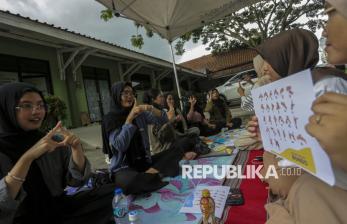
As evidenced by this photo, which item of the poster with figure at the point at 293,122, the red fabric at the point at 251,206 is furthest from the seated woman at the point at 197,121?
the poster with figure at the point at 293,122

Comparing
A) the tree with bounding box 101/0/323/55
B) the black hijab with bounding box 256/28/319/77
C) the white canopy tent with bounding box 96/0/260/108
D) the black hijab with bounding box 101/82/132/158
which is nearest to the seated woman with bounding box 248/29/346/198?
the black hijab with bounding box 256/28/319/77

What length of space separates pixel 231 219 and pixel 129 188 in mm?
1087

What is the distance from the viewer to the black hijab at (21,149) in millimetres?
1802

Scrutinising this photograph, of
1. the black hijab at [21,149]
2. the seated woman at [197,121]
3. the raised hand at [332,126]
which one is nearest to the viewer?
the raised hand at [332,126]

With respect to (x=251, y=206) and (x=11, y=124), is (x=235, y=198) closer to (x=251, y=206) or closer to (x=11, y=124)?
(x=251, y=206)

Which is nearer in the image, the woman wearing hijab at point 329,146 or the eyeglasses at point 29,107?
the woman wearing hijab at point 329,146

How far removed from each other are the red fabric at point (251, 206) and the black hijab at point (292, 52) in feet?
3.24

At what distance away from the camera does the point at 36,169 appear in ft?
6.25

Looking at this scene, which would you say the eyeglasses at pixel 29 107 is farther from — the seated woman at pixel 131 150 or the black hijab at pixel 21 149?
the seated woman at pixel 131 150

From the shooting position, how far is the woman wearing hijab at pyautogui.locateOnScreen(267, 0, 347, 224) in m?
0.61

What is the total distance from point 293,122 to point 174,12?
4.31m

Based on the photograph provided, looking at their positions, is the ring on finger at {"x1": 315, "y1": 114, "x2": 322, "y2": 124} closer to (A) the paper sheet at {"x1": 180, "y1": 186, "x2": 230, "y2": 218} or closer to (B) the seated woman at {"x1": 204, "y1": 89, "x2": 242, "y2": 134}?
(A) the paper sheet at {"x1": 180, "y1": 186, "x2": 230, "y2": 218}

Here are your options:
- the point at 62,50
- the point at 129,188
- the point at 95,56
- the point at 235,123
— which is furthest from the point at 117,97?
the point at 95,56

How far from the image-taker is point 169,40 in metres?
5.09
